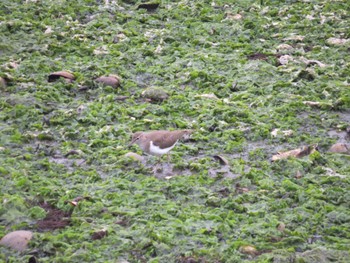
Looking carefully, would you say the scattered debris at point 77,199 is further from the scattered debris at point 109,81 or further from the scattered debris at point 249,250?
the scattered debris at point 109,81

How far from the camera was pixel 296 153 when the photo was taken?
7.14 metres

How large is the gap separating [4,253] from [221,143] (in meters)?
2.97

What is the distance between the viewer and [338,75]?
357 inches

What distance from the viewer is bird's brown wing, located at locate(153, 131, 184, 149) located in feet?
22.8

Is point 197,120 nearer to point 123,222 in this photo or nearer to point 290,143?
point 290,143

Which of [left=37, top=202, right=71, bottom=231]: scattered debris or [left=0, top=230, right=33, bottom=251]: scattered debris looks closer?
[left=0, top=230, right=33, bottom=251]: scattered debris

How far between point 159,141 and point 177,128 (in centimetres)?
85

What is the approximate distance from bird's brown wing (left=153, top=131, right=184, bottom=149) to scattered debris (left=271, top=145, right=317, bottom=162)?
101 centimetres

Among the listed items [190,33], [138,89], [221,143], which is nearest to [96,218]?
[221,143]

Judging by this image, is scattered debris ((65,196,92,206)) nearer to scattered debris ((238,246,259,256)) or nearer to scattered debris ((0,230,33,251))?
scattered debris ((0,230,33,251))

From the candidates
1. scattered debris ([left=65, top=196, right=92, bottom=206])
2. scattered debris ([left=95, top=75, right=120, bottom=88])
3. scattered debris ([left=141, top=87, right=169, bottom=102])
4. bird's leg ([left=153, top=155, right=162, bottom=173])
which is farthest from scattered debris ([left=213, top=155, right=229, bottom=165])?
scattered debris ([left=95, top=75, right=120, bottom=88])

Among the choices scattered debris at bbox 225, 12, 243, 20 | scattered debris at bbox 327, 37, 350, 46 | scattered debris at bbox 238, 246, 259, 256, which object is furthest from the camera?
scattered debris at bbox 225, 12, 243, 20

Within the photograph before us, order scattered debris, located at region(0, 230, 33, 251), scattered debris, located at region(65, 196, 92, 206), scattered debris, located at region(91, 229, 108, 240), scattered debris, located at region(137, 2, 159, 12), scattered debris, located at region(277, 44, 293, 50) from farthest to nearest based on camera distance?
A: scattered debris, located at region(137, 2, 159, 12) → scattered debris, located at region(277, 44, 293, 50) → scattered debris, located at region(65, 196, 92, 206) → scattered debris, located at region(91, 229, 108, 240) → scattered debris, located at region(0, 230, 33, 251)

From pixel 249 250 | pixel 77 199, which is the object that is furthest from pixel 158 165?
pixel 249 250
